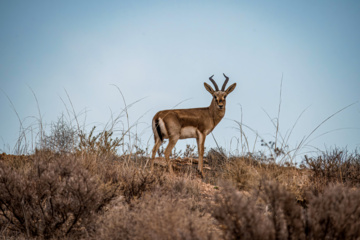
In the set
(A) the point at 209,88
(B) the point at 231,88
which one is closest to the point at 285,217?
(B) the point at 231,88

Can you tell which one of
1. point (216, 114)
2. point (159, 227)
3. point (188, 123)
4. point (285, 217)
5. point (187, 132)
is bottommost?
point (159, 227)

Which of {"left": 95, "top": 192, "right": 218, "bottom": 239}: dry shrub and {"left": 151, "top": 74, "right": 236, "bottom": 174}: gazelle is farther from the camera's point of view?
{"left": 151, "top": 74, "right": 236, "bottom": 174}: gazelle

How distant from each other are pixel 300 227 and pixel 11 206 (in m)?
3.25

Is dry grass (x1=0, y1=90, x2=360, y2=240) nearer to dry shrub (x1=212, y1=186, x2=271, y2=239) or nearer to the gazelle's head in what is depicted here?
dry shrub (x1=212, y1=186, x2=271, y2=239)

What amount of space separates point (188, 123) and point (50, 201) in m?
8.18

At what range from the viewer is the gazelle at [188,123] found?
11.4 m

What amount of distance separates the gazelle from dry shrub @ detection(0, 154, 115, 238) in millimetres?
7153

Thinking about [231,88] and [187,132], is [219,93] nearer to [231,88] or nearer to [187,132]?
[231,88]

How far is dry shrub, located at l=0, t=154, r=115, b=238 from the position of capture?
3.72 metres

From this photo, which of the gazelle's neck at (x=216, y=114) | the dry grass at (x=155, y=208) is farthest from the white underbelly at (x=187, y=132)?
the dry grass at (x=155, y=208)

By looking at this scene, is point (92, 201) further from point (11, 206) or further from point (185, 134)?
point (185, 134)

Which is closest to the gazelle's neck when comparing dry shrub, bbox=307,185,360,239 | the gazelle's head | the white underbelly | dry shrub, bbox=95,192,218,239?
the gazelle's head

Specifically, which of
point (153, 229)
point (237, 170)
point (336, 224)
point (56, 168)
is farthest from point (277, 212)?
point (237, 170)

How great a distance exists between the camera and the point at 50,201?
380 centimetres
